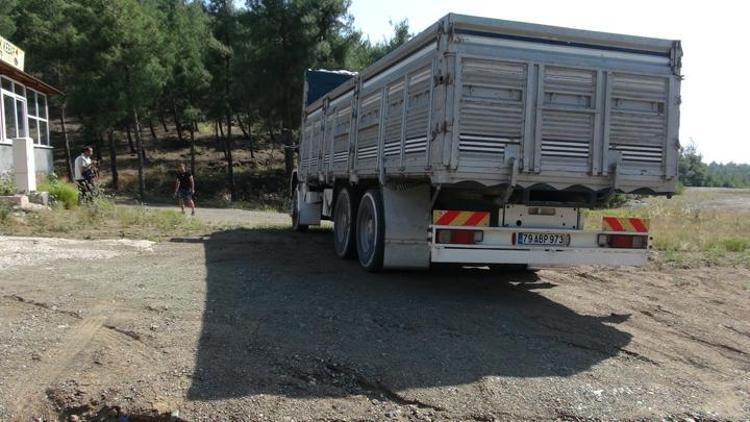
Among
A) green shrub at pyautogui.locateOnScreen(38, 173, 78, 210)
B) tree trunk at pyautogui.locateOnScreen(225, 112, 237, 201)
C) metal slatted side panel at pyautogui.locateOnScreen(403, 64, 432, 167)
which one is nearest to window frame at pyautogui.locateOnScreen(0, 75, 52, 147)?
green shrub at pyautogui.locateOnScreen(38, 173, 78, 210)

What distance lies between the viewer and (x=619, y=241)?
263 inches

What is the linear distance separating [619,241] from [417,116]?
259cm

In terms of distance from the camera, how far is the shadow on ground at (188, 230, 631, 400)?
14.3 ft

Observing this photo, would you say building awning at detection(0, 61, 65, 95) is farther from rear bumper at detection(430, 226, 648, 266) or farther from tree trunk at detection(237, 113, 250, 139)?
rear bumper at detection(430, 226, 648, 266)

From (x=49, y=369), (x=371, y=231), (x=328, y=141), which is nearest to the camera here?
(x=49, y=369)

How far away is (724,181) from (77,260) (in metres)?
160

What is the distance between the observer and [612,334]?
587 centimetres

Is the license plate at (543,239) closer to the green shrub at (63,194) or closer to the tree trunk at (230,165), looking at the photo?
the green shrub at (63,194)

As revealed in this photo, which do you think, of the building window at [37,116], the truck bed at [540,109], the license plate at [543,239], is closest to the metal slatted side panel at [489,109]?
the truck bed at [540,109]

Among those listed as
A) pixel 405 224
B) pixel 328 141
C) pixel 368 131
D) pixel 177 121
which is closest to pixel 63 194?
pixel 328 141

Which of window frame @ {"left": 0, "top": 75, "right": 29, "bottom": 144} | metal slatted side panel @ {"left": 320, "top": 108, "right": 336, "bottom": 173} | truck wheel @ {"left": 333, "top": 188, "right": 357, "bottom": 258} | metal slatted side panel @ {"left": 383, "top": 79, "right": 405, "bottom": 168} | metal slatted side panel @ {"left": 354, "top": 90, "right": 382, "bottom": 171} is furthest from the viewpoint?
window frame @ {"left": 0, "top": 75, "right": 29, "bottom": 144}

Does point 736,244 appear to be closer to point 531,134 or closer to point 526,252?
point 526,252

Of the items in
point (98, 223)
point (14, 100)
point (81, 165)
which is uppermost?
point (14, 100)

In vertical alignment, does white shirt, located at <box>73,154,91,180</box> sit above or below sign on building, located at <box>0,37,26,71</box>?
below
